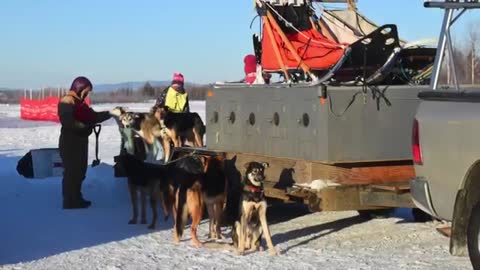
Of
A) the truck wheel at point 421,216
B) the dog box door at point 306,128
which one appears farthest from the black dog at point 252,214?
the truck wheel at point 421,216

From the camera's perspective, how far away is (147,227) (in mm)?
9430

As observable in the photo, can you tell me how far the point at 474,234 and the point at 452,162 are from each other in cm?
58

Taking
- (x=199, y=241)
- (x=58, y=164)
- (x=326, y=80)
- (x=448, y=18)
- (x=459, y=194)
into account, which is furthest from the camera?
(x=58, y=164)

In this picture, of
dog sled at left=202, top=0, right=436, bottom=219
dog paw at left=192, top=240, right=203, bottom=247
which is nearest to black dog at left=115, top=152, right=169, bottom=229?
dog sled at left=202, top=0, right=436, bottom=219

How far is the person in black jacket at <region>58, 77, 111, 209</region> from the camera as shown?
11.1m

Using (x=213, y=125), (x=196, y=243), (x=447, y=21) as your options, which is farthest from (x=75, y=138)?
(x=447, y=21)

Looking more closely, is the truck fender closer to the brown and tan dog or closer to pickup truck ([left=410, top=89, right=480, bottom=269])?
pickup truck ([left=410, top=89, right=480, bottom=269])

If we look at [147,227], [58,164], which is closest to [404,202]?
[147,227]

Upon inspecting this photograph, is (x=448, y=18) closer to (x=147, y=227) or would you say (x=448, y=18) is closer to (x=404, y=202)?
(x=404, y=202)

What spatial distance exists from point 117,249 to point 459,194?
3.71m

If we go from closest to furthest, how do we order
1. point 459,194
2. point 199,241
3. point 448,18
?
1. point 459,194
2. point 448,18
3. point 199,241

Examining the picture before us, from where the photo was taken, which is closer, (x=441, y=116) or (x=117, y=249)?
(x=441, y=116)

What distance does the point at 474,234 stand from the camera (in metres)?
5.78

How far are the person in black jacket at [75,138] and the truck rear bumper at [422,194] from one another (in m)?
6.07
